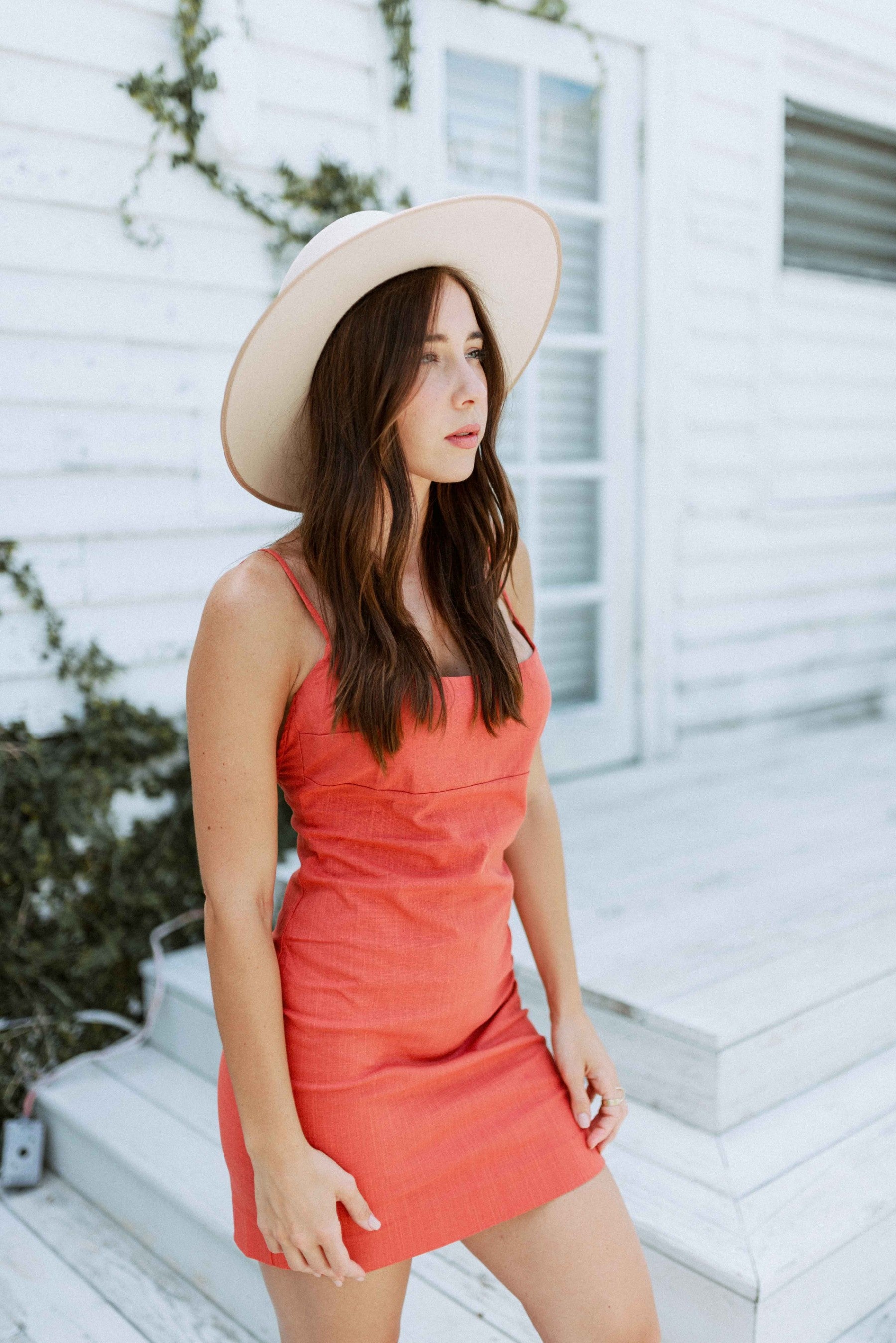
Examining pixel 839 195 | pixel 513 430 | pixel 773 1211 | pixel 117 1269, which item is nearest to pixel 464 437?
pixel 773 1211

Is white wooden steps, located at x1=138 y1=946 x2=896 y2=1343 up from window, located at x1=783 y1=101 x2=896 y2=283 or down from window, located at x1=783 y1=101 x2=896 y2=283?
down

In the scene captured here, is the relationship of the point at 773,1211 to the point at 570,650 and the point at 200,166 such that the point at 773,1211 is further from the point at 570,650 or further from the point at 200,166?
the point at 200,166

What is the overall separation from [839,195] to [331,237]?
3529 mm

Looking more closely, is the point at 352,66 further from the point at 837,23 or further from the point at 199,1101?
the point at 199,1101

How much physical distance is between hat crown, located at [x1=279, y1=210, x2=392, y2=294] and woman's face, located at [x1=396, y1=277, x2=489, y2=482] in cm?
11

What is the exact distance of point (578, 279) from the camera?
11.5 ft

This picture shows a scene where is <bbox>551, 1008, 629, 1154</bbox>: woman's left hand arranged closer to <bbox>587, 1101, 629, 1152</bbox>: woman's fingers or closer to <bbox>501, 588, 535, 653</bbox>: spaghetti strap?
<bbox>587, 1101, 629, 1152</bbox>: woman's fingers

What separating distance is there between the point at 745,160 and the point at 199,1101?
10.7 feet

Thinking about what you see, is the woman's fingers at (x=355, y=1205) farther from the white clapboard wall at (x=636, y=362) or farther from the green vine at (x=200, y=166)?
the green vine at (x=200, y=166)

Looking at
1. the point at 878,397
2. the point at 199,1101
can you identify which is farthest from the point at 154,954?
the point at 878,397

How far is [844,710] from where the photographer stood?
14.4 feet

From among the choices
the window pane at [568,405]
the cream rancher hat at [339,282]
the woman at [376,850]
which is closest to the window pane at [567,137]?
the window pane at [568,405]

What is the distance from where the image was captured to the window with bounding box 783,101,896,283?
4.00 meters

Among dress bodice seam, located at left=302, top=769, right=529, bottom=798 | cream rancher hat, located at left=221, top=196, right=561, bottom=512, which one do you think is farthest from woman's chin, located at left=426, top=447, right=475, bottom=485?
dress bodice seam, located at left=302, top=769, right=529, bottom=798
